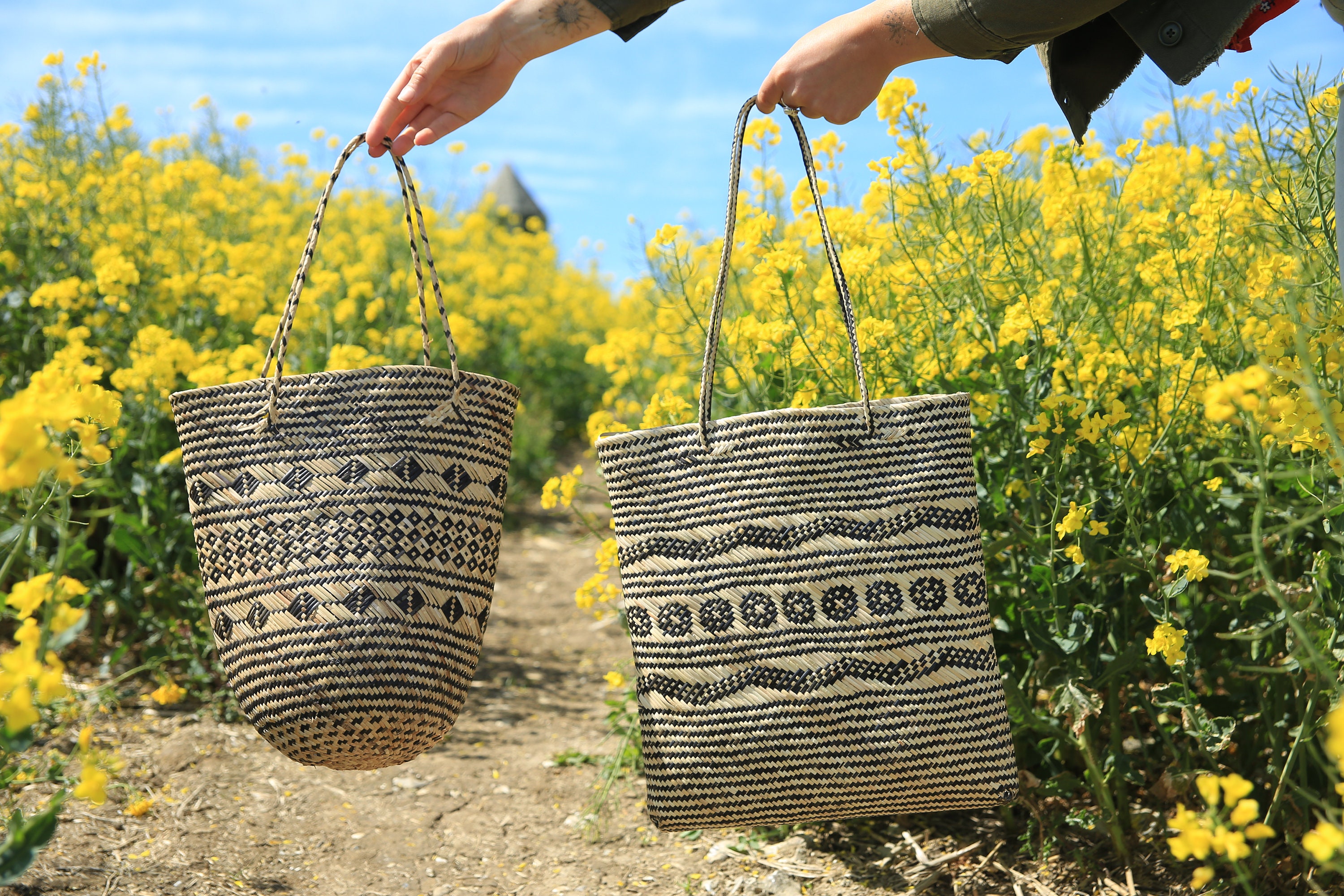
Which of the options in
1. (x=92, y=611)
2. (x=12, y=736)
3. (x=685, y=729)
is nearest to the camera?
(x=12, y=736)

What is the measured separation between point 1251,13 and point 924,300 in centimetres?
68

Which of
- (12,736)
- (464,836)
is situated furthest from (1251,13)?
(464,836)

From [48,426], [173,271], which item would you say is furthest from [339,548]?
[173,271]

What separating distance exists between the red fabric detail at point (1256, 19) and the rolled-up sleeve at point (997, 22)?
0.22m

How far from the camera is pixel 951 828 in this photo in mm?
1924

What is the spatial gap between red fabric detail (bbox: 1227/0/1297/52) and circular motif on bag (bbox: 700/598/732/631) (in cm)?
103

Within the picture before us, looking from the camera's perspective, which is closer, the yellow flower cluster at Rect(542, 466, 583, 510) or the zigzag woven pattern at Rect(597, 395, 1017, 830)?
the zigzag woven pattern at Rect(597, 395, 1017, 830)

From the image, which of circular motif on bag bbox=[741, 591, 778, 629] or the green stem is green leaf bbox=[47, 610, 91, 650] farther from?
the green stem

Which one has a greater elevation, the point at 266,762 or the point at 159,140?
Answer: the point at 159,140

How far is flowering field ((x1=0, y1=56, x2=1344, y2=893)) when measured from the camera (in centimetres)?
128

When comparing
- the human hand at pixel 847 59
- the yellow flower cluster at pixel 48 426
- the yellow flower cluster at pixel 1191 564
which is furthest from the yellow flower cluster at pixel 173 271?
the yellow flower cluster at pixel 1191 564

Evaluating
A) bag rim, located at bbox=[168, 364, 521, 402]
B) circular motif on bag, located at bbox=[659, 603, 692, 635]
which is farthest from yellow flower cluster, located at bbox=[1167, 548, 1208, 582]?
bag rim, located at bbox=[168, 364, 521, 402]

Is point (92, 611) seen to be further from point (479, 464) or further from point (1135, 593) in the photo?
point (1135, 593)

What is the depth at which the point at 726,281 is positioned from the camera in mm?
1411
